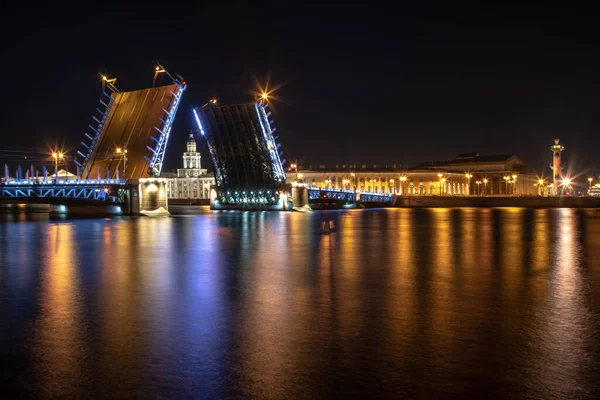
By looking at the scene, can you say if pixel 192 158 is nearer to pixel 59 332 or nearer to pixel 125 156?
pixel 125 156

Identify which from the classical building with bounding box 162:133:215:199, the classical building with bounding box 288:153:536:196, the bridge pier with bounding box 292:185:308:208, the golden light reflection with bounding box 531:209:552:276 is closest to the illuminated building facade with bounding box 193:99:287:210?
the bridge pier with bounding box 292:185:308:208

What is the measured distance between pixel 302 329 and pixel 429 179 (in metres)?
113

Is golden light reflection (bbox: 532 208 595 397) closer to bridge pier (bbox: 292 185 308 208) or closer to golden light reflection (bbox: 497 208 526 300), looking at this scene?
golden light reflection (bbox: 497 208 526 300)

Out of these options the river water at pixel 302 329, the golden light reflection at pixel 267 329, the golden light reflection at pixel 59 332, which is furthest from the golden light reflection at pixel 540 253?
the golden light reflection at pixel 59 332

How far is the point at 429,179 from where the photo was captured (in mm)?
117375

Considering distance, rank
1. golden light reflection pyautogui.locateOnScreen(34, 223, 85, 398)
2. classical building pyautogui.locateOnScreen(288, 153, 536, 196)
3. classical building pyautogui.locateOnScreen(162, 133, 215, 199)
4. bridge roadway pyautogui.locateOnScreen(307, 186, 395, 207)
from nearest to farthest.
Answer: golden light reflection pyautogui.locateOnScreen(34, 223, 85, 398)
bridge roadway pyautogui.locateOnScreen(307, 186, 395, 207)
classical building pyautogui.locateOnScreen(288, 153, 536, 196)
classical building pyautogui.locateOnScreen(162, 133, 215, 199)

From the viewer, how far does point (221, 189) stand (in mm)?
63375

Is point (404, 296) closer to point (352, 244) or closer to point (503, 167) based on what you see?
point (352, 244)

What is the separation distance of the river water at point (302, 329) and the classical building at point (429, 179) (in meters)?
99.3

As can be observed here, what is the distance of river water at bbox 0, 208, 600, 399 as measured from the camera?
533 cm

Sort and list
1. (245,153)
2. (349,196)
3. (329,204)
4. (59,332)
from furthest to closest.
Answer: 1. (329,204)
2. (349,196)
3. (245,153)
4. (59,332)

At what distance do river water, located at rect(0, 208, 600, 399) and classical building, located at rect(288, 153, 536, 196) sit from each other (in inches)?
3908

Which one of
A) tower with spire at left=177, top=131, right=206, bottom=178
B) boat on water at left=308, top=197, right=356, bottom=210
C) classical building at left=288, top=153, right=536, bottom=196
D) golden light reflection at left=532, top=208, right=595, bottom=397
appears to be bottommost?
boat on water at left=308, top=197, right=356, bottom=210

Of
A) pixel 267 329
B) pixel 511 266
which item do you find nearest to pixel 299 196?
pixel 511 266
